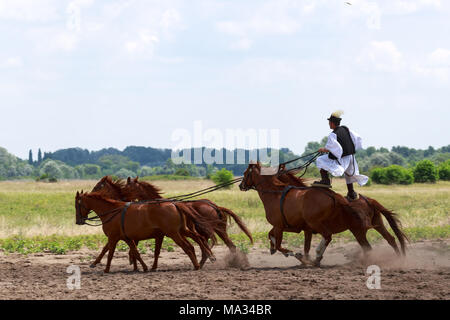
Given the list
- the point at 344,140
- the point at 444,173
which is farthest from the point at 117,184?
the point at 444,173

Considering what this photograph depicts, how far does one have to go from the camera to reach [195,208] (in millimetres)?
12062

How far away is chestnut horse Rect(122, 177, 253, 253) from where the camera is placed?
473 inches

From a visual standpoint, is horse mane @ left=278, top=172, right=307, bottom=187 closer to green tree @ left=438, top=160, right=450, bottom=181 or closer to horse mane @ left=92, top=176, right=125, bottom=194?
horse mane @ left=92, top=176, right=125, bottom=194

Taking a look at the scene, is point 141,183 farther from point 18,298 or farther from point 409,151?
point 409,151

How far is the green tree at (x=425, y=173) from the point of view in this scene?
58438mm

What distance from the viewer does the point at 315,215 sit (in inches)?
442

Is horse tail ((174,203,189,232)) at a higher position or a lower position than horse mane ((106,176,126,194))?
lower

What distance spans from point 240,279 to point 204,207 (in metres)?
2.50

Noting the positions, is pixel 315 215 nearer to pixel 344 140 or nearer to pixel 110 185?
pixel 344 140

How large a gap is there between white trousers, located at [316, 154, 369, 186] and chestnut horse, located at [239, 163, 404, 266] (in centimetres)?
45

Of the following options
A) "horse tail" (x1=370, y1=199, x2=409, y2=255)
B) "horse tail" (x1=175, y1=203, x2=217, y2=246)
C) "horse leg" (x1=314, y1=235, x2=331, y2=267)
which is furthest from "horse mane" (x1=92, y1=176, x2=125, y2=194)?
"horse tail" (x1=370, y1=199, x2=409, y2=255)
